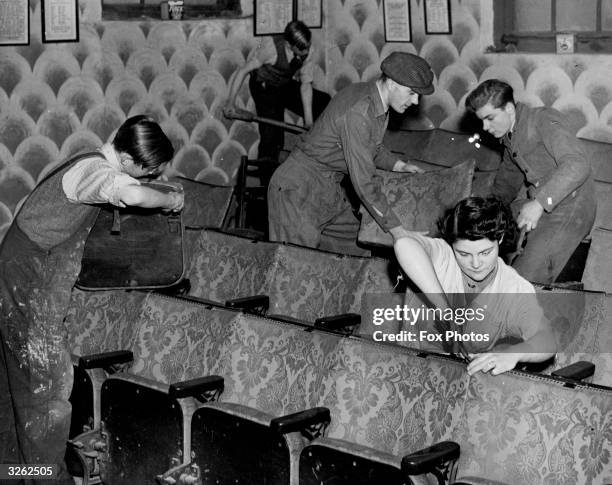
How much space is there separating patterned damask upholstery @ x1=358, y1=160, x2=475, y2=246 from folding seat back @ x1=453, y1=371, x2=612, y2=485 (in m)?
1.88

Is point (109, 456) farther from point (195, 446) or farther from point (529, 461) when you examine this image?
point (529, 461)

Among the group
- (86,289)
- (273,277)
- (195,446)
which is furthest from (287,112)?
(195,446)

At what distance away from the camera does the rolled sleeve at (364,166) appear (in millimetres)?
4852

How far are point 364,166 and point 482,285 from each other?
171 cm

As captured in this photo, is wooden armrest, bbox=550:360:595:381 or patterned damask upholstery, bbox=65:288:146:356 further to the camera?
patterned damask upholstery, bbox=65:288:146:356

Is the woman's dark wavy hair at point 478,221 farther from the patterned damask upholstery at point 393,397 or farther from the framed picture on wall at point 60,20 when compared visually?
the framed picture on wall at point 60,20

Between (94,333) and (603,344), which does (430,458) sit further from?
(94,333)

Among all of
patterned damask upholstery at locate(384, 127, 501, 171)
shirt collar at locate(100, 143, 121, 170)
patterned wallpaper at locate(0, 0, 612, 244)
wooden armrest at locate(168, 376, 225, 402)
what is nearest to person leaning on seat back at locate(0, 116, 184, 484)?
shirt collar at locate(100, 143, 121, 170)

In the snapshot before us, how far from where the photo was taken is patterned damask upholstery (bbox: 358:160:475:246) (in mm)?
4961

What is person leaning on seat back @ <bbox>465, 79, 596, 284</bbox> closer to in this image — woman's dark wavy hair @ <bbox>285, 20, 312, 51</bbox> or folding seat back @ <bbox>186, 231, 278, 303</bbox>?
folding seat back @ <bbox>186, 231, 278, 303</bbox>

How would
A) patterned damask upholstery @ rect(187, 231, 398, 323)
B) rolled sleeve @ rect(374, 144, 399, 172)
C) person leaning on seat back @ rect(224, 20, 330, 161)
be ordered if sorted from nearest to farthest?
patterned damask upholstery @ rect(187, 231, 398, 323)
rolled sleeve @ rect(374, 144, 399, 172)
person leaning on seat back @ rect(224, 20, 330, 161)

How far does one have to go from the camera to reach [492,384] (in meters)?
3.15

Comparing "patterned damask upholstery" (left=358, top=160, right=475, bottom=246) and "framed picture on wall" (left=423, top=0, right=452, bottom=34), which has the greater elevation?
"framed picture on wall" (left=423, top=0, right=452, bottom=34)

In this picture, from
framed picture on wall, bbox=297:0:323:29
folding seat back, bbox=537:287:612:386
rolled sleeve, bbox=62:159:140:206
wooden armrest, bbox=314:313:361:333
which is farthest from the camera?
framed picture on wall, bbox=297:0:323:29
